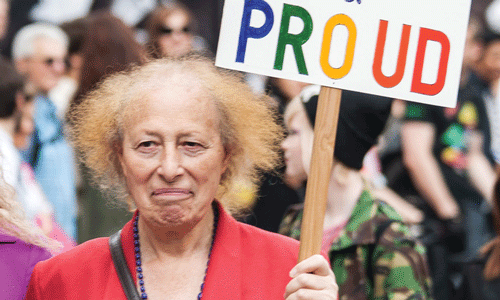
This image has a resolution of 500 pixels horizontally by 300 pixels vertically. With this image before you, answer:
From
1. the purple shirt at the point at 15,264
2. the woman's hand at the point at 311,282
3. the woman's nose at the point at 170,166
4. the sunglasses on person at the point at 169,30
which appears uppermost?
the sunglasses on person at the point at 169,30

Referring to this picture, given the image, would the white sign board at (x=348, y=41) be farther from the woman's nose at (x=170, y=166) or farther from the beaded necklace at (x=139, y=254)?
the beaded necklace at (x=139, y=254)

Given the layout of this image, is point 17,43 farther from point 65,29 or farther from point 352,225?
point 352,225

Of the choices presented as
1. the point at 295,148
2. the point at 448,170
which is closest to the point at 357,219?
the point at 295,148

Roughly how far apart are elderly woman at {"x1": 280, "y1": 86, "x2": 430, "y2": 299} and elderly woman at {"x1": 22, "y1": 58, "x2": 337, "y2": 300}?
2.48 feet

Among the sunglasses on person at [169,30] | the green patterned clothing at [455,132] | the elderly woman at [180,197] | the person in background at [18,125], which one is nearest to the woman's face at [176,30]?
the sunglasses on person at [169,30]

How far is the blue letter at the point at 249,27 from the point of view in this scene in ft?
7.89

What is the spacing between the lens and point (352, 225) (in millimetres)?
3387

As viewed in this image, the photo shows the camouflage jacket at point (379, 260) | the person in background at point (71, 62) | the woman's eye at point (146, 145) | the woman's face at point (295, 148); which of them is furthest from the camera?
the person in background at point (71, 62)

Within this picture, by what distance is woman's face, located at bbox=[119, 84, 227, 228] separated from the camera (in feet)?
7.68

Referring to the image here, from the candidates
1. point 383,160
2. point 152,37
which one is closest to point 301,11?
point 152,37

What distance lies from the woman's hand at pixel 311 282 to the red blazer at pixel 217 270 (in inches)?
5.7

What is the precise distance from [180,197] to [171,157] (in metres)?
0.12

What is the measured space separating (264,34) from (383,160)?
13.8ft

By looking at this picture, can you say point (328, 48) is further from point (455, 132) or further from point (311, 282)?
point (455, 132)
